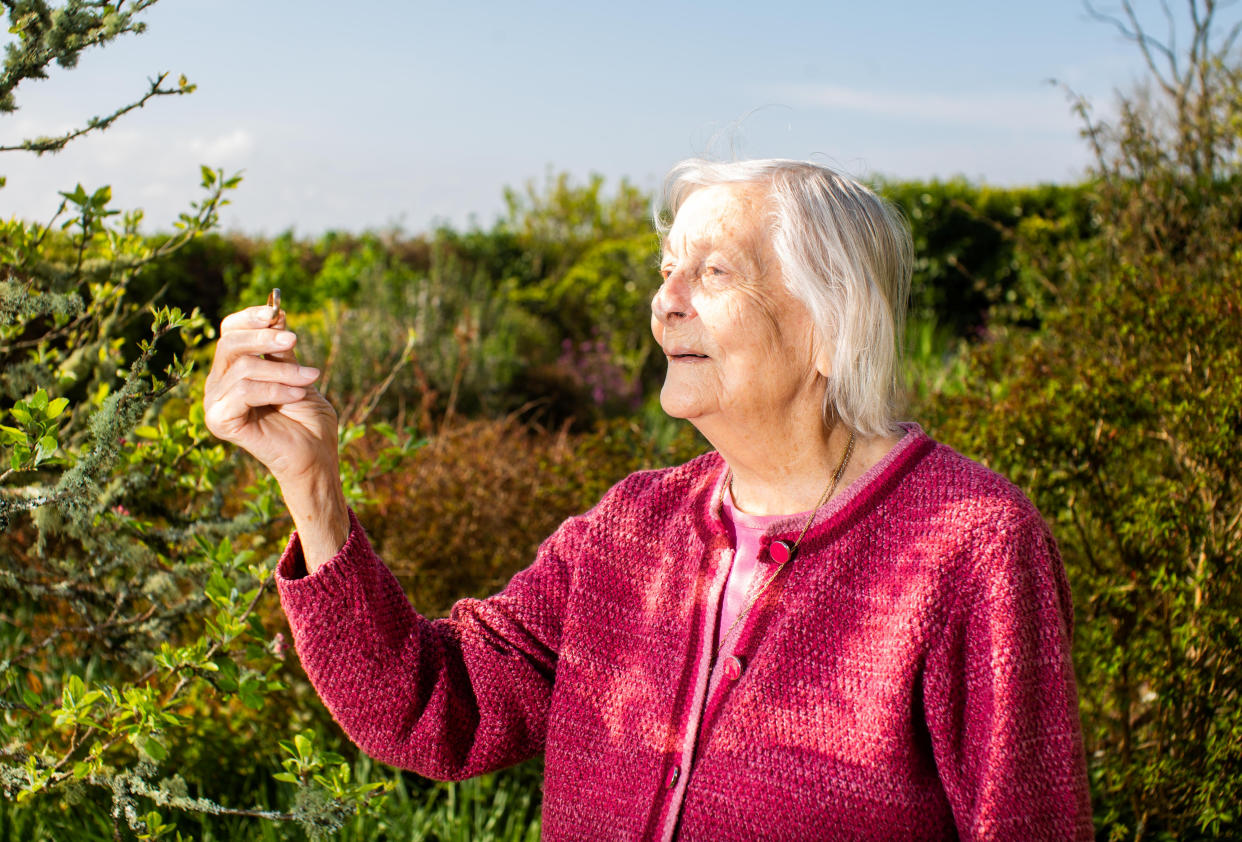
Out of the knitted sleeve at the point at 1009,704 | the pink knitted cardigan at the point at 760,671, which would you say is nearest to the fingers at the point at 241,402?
the pink knitted cardigan at the point at 760,671

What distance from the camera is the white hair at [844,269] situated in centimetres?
169

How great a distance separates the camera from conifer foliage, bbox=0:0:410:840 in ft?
5.82

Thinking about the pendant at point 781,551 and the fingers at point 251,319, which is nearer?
the fingers at point 251,319

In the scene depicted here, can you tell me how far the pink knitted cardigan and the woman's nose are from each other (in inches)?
13.8

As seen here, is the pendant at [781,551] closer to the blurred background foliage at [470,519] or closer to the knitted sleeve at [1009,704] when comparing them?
the knitted sleeve at [1009,704]

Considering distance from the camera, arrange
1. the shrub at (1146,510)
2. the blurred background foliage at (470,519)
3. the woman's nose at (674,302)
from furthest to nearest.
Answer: the shrub at (1146,510) → the blurred background foliage at (470,519) → the woman's nose at (674,302)

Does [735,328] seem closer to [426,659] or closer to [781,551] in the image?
[781,551]

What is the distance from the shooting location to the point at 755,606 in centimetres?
170

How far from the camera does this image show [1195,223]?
16.5ft

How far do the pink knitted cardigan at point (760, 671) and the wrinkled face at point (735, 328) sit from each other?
22 cm

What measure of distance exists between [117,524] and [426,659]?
3.63ft

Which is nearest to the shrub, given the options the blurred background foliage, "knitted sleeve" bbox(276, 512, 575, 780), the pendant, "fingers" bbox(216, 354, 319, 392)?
the blurred background foliage

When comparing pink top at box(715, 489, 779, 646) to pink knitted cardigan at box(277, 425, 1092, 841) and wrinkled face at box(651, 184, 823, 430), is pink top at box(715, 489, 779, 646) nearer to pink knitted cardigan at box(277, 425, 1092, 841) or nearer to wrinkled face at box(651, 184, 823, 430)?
Result: pink knitted cardigan at box(277, 425, 1092, 841)

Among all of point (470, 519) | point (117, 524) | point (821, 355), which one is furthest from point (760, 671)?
point (470, 519)
